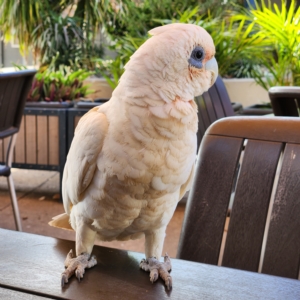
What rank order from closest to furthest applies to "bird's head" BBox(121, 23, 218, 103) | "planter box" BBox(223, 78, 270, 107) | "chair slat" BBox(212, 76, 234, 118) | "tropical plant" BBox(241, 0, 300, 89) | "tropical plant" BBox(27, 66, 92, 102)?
"bird's head" BBox(121, 23, 218, 103) < "chair slat" BBox(212, 76, 234, 118) < "tropical plant" BBox(241, 0, 300, 89) < "tropical plant" BBox(27, 66, 92, 102) < "planter box" BBox(223, 78, 270, 107)

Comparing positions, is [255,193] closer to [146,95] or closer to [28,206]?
[146,95]

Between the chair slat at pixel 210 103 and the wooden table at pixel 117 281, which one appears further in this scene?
the chair slat at pixel 210 103

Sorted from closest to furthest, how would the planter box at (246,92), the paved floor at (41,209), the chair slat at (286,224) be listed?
the chair slat at (286,224), the paved floor at (41,209), the planter box at (246,92)

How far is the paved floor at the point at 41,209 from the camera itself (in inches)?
83.4

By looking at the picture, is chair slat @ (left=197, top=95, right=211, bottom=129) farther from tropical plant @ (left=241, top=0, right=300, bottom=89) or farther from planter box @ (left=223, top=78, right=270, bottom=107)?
planter box @ (left=223, top=78, right=270, bottom=107)

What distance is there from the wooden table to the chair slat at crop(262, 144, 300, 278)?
0.17 m

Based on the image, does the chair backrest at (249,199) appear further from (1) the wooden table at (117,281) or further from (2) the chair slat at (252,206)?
(1) the wooden table at (117,281)

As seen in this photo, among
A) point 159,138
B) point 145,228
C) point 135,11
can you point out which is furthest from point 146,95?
point 135,11

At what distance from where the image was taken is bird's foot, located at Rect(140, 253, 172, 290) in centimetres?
64

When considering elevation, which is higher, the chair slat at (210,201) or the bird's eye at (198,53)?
the bird's eye at (198,53)

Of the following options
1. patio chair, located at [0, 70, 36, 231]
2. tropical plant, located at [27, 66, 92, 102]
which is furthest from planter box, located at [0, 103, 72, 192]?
patio chair, located at [0, 70, 36, 231]

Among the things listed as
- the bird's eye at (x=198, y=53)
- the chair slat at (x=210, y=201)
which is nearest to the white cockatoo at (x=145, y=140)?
the bird's eye at (x=198, y=53)

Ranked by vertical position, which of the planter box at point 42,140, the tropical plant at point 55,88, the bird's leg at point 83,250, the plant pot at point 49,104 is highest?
the bird's leg at point 83,250

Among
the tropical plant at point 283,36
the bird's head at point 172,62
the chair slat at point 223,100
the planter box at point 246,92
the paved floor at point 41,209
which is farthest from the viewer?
the planter box at point 246,92
